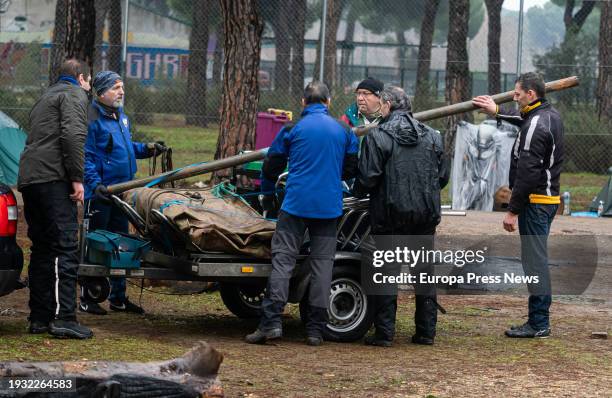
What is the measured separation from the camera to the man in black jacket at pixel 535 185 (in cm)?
873

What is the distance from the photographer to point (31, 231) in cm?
827

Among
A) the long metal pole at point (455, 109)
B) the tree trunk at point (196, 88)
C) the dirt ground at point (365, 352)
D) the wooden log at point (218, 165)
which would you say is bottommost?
the dirt ground at point (365, 352)

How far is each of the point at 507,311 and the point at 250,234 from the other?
119 inches

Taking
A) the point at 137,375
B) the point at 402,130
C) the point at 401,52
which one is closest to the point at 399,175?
the point at 402,130

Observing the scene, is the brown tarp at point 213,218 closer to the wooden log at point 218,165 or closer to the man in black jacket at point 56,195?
the wooden log at point 218,165

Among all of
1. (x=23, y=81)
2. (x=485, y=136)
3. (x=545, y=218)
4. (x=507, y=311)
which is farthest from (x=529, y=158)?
(x=23, y=81)

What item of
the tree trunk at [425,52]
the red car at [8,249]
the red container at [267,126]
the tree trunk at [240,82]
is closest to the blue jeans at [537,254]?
the red car at [8,249]

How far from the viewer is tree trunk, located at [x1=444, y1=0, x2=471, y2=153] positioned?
21.1 metres

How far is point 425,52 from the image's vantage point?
39.5 m

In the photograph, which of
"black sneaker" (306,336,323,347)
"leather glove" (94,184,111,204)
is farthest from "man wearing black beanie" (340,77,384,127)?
"leather glove" (94,184,111,204)

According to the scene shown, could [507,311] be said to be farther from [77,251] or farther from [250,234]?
[77,251]

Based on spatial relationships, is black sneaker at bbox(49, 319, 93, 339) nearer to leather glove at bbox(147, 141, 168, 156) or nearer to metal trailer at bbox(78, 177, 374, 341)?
metal trailer at bbox(78, 177, 374, 341)

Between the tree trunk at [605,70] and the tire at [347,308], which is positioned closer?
the tire at [347,308]

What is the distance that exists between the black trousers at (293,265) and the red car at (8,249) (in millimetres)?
1724
